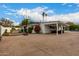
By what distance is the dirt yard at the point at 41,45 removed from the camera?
6.70 m

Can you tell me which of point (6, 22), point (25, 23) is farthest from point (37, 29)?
point (6, 22)

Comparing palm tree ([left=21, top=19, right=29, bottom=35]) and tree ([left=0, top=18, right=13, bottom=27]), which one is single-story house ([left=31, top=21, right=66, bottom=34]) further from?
tree ([left=0, top=18, right=13, bottom=27])

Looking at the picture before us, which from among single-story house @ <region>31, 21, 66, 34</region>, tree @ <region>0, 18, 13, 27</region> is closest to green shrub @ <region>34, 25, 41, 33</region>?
single-story house @ <region>31, 21, 66, 34</region>

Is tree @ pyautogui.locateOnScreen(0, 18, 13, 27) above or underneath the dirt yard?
above

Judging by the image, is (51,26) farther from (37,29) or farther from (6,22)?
(6,22)

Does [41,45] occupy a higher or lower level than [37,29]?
lower

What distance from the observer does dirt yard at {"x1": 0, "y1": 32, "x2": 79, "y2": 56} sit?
6699 mm

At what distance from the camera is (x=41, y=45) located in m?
6.73

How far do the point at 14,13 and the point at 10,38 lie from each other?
0.34 meters

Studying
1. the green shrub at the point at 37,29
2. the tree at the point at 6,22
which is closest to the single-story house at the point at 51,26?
the green shrub at the point at 37,29

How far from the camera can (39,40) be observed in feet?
22.1

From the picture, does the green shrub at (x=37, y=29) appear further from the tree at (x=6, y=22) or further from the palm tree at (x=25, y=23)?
the tree at (x=6, y=22)

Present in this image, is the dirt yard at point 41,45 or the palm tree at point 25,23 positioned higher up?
the palm tree at point 25,23

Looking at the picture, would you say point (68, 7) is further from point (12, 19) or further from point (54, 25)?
point (12, 19)
